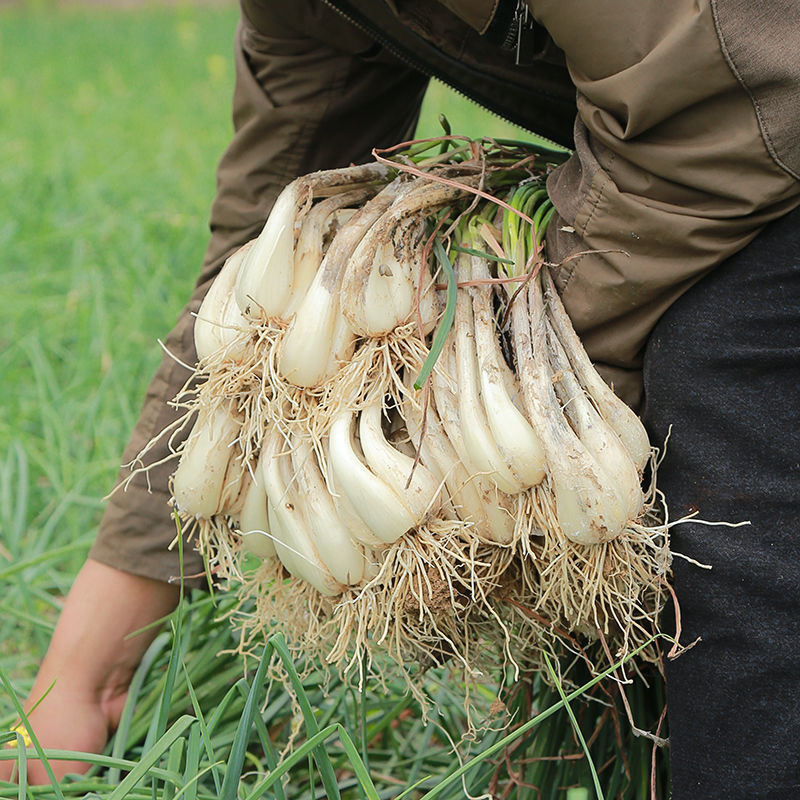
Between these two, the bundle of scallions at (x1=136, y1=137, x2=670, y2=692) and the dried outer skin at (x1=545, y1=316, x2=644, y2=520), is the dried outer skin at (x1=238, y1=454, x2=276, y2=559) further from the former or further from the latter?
the dried outer skin at (x1=545, y1=316, x2=644, y2=520)

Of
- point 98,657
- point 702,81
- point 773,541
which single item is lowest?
point 98,657

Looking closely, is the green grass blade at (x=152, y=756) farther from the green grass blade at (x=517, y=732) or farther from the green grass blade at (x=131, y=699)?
the green grass blade at (x=131, y=699)

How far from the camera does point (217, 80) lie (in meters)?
5.33

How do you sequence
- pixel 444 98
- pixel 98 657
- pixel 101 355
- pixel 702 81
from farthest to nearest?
pixel 444 98 < pixel 101 355 < pixel 98 657 < pixel 702 81

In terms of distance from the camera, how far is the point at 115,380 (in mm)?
2049

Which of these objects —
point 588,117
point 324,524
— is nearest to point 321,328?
point 324,524

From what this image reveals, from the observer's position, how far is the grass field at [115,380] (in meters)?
1.16

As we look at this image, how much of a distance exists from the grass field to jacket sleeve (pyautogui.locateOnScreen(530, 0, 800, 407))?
1.42 feet

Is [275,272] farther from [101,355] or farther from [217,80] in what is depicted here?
[217,80]

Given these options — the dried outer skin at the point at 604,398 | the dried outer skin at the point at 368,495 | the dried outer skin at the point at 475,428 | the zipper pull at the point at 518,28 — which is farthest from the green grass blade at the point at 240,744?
the zipper pull at the point at 518,28

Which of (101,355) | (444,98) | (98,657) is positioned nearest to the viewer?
(98,657)

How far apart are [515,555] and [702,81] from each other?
46 cm

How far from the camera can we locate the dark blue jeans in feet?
2.74

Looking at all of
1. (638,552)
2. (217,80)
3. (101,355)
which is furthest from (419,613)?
(217,80)
